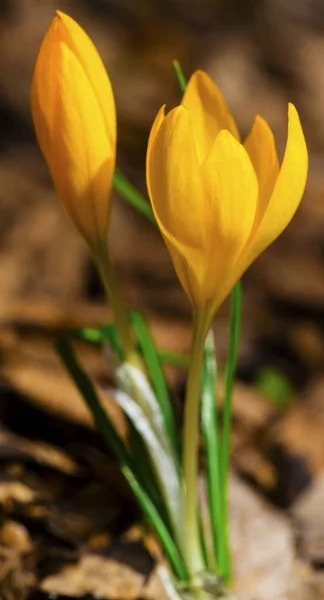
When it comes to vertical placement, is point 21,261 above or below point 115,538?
below

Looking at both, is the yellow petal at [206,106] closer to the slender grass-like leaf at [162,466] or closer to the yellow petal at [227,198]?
the yellow petal at [227,198]

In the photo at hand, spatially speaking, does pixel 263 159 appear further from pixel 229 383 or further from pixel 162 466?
pixel 162 466

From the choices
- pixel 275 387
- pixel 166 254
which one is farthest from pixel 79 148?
pixel 166 254

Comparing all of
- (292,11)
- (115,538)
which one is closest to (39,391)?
(115,538)

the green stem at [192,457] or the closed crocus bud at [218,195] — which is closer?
the closed crocus bud at [218,195]

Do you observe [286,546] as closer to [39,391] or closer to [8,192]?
[39,391]

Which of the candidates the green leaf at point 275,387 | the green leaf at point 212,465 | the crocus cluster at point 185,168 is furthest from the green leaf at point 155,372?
the green leaf at point 275,387

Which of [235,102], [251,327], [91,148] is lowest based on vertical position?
[251,327]
